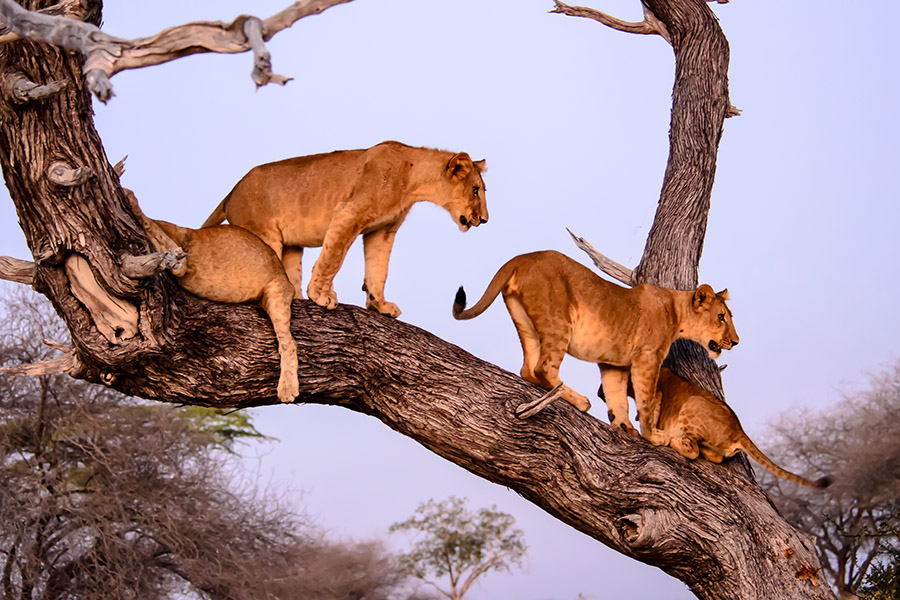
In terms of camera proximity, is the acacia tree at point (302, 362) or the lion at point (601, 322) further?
the lion at point (601, 322)

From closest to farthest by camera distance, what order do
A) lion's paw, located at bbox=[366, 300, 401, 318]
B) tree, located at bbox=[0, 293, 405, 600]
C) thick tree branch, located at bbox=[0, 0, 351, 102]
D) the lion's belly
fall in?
thick tree branch, located at bbox=[0, 0, 351, 102] → lion's paw, located at bbox=[366, 300, 401, 318] → the lion's belly → tree, located at bbox=[0, 293, 405, 600]

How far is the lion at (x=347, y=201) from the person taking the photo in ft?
16.4

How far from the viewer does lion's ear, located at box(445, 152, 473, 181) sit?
5371 mm

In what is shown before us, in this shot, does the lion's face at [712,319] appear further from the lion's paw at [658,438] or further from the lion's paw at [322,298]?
the lion's paw at [322,298]

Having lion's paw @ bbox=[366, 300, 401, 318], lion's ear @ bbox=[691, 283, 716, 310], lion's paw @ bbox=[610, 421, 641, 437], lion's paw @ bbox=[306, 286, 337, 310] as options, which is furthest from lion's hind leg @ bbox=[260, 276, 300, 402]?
lion's ear @ bbox=[691, 283, 716, 310]

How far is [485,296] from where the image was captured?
17.9 ft

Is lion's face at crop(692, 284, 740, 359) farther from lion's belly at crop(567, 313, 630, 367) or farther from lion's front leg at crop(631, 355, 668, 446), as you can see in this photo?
lion's belly at crop(567, 313, 630, 367)

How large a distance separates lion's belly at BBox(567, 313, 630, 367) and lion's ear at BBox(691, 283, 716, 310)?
1.87 feet

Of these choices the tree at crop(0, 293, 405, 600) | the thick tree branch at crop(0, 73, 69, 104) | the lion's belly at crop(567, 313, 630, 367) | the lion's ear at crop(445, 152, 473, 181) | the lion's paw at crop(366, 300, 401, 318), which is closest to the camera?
the thick tree branch at crop(0, 73, 69, 104)

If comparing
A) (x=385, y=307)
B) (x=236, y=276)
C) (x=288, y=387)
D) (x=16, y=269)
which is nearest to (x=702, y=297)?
(x=385, y=307)

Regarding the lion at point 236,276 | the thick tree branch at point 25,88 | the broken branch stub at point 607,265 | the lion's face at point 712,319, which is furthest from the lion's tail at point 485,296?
the thick tree branch at point 25,88

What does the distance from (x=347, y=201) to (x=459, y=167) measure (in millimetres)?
685

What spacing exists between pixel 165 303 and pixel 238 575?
373 inches

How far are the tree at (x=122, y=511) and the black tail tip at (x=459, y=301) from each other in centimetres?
812
